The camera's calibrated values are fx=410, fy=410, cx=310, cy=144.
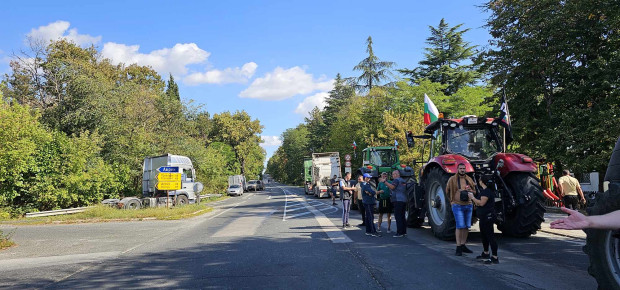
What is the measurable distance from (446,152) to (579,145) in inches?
346

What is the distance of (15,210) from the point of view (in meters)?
21.6

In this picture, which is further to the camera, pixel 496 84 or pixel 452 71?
pixel 452 71

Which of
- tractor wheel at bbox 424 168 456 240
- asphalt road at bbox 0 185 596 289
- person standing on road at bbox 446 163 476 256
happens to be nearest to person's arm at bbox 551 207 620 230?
asphalt road at bbox 0 185 596 289

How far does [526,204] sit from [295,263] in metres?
5.20

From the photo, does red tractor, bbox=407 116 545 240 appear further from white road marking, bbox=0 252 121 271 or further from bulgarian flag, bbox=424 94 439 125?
white road marking, bbox=0 252 121 271

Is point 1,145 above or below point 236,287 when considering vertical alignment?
above

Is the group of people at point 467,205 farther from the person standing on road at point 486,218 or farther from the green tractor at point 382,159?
the green tractor at point 382,159

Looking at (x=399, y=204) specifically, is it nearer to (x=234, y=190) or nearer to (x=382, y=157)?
A: (x=382, y=157)

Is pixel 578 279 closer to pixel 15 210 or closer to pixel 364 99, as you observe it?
pixel 15 210

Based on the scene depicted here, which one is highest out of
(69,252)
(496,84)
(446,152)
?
(496,84)

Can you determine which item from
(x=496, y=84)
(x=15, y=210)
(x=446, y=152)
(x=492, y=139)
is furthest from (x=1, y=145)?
(x=496, y=84)

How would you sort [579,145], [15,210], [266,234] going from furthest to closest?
1. [15,210]
2. [579,145]
3. [266,234]

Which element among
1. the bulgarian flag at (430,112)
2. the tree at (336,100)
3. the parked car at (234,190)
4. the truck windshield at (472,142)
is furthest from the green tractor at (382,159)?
the tree at (336,100)

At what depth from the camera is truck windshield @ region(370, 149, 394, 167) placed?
1928 centimetres
